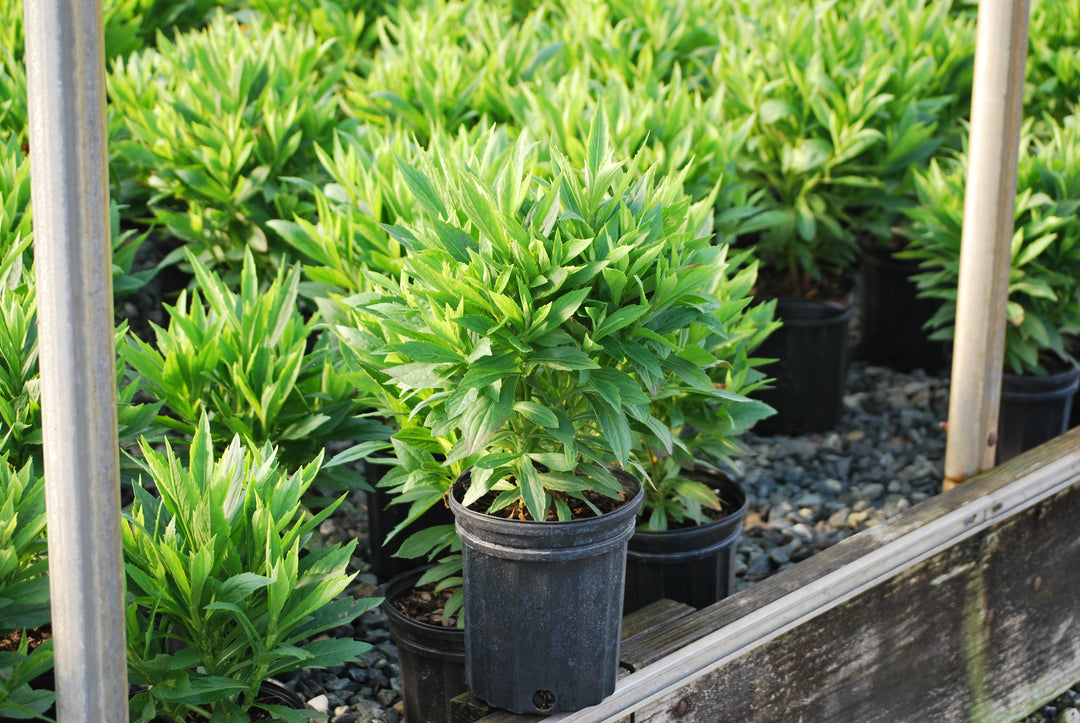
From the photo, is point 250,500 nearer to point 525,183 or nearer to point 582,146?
point 525,183

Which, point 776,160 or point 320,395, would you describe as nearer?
point 320,395

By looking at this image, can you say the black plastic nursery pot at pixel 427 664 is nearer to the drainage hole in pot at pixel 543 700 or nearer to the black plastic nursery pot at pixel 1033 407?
the drainage hole in pot at pixel 543 700

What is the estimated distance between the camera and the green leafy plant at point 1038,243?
3850 millimetres

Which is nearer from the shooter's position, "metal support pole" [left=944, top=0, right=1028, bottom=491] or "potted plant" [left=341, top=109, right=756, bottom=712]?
"potted plant" [left=341, top=109, right=756, bottom=712]

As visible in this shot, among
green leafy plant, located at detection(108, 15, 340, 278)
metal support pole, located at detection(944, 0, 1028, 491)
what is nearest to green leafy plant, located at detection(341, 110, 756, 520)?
metal support pole, located at detection(944, 0, 1028, 491)

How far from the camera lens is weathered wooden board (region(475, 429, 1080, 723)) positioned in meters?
2.50

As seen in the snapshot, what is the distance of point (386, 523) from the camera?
130 inches

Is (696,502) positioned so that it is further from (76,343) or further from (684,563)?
(76,343)

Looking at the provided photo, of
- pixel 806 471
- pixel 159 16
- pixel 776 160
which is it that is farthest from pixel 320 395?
pixel 159 16

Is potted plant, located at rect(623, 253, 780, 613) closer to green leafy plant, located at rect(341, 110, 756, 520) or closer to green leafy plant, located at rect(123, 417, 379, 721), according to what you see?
green leafy plant, located at rect(341, 110, 756, 520)

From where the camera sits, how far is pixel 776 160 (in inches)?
183

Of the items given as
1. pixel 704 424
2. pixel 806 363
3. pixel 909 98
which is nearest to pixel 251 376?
pixel 704 424

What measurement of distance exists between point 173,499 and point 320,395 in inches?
29.2

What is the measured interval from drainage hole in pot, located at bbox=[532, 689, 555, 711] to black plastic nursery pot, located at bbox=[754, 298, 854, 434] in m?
2.51
